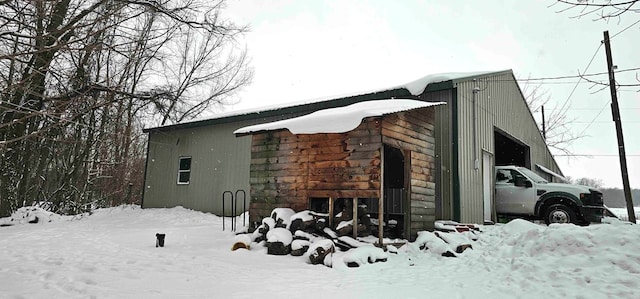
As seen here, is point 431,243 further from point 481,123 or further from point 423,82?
point 481,123

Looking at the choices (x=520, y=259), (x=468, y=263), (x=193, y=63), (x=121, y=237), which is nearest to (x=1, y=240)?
(x=121, y=237)

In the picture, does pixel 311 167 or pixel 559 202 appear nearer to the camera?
pixel 311 167

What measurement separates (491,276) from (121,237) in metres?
7.59

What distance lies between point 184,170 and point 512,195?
1150cm

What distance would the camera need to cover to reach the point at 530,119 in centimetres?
1606

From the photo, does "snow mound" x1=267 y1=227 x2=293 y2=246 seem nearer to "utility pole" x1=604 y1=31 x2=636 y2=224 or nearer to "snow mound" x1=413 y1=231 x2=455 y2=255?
"snow mound" x1=413 y1=231 x2=455 y2=255

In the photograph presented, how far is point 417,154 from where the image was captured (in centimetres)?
812

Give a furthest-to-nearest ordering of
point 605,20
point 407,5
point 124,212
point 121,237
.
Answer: point 124,212 < point 407,5 < point 121,237 < point 605,20

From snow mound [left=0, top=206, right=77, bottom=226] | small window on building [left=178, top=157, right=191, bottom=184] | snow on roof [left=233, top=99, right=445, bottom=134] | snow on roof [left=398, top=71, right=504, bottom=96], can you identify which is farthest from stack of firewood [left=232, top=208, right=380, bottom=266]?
small window on building [left=178, top=157, right=191, bottom=184]

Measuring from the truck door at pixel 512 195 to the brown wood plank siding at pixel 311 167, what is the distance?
5458 mm

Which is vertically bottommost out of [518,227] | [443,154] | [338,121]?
[518,227]

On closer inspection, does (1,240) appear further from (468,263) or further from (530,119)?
(530,119)

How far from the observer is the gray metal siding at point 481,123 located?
955cm

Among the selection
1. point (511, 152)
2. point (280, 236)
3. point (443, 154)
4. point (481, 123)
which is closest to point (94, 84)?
point (280, 236)
